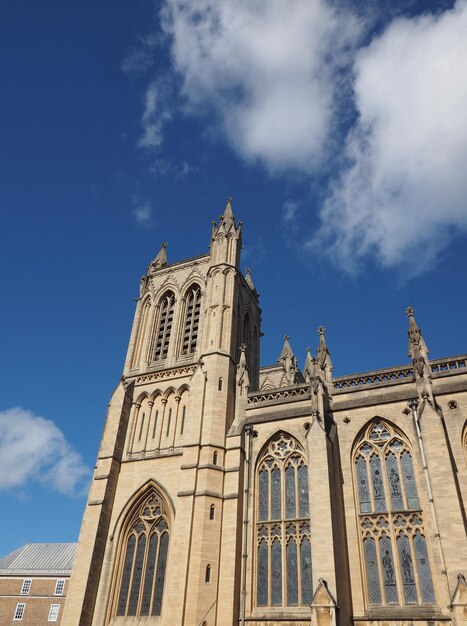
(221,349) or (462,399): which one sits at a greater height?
(221,349)

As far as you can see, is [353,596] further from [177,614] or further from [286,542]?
[177,614]

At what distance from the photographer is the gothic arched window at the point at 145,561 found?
22344 millimetres

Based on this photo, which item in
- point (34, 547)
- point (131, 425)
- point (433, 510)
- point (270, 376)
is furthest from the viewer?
point (34, 547)

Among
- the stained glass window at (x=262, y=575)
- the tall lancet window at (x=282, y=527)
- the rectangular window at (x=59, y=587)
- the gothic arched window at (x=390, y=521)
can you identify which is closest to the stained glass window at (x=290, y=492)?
the tall lancet window at (x=282, y=527)

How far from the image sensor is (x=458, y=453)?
1992 centimetres

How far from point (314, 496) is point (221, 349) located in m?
10.3

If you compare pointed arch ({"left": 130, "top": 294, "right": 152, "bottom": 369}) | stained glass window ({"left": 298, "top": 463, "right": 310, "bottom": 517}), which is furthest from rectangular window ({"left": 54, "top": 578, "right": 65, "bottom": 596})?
stained glass window ({"left": 298, "top": 463, "right": 310, "bottom": 517})

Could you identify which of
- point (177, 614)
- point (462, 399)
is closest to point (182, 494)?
point (177, 614)

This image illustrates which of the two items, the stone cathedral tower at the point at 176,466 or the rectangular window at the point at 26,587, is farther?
the rectangular window at the point at 26,587

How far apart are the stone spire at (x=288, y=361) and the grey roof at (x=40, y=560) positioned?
86.7ft

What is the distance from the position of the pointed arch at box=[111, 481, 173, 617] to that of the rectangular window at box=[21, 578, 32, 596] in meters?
28.0

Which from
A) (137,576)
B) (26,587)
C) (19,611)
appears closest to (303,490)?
(137,576)

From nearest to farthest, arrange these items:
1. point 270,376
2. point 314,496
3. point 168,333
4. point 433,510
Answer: point 433,510
point 314,496
point 168,333
point 270,376

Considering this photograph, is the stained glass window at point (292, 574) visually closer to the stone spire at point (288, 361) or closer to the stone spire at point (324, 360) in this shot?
the stone spire at point (324, 360)
